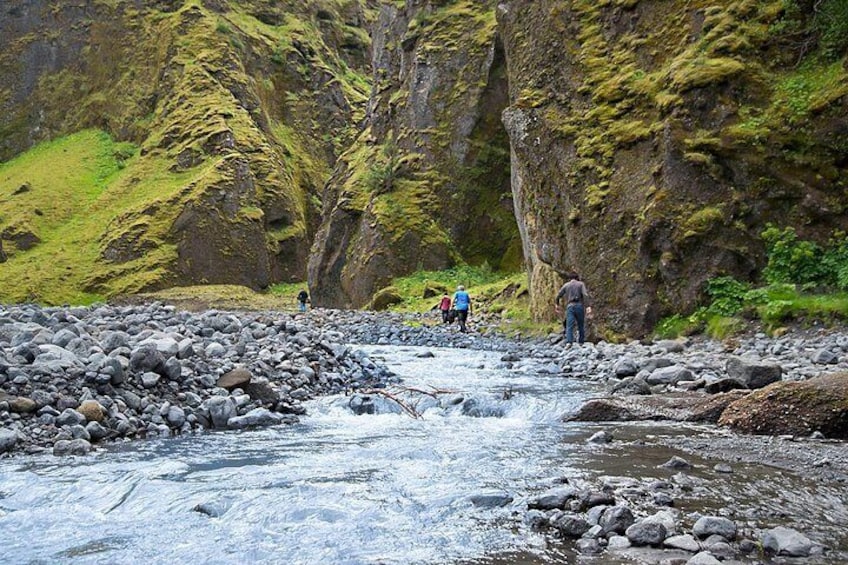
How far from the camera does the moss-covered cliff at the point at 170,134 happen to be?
4712 centimetres

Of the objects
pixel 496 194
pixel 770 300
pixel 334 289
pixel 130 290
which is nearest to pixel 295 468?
pixel 770 300

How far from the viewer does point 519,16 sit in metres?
23.5

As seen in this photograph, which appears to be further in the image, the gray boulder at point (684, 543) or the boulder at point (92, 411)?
the boulder at point (92, 411)

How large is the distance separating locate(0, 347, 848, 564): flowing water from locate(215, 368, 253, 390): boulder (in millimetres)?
1170

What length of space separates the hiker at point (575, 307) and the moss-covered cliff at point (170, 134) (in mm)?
33978

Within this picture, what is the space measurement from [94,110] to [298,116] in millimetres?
18596

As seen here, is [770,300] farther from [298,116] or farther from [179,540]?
[298,116]

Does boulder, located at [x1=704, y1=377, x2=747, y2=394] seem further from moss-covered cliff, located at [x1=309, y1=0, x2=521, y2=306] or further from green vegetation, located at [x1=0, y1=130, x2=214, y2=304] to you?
green vegetation, located at [x1=0, y1=130, x2=214, y2=304]

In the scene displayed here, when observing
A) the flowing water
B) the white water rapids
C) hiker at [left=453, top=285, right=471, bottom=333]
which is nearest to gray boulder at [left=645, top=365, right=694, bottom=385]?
the white water rapids

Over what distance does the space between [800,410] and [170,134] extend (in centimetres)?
5464

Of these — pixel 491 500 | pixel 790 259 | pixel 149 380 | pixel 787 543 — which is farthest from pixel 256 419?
pixel 790 259

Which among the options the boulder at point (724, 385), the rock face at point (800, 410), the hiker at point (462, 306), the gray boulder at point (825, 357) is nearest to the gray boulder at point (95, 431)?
the rock face at point (800, 410)

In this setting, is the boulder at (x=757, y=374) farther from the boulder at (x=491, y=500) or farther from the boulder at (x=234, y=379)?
the boulder at (x=234, y=379)

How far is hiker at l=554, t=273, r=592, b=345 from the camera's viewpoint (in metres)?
16.5
